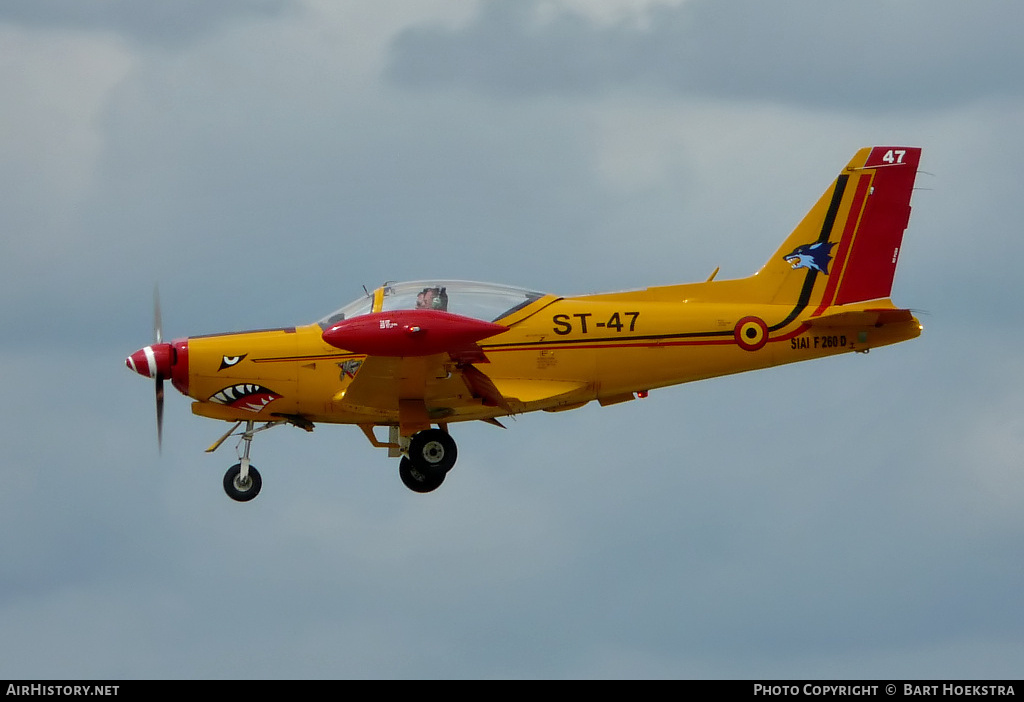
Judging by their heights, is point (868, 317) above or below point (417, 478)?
above

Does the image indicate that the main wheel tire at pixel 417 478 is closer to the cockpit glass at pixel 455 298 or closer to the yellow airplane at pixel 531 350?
the yellow airplane at pixel 531 350

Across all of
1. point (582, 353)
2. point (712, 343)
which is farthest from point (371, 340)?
Answer: point (712, 343)

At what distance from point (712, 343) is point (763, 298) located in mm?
1162

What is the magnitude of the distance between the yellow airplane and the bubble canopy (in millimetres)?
21

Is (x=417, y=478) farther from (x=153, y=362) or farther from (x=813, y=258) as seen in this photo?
(x=813, y=258)

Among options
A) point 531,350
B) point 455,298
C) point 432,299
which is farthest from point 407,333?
point 531,350

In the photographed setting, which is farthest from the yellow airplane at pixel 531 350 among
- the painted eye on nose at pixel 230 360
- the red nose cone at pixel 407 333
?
the red nose cone at pixel 407 333

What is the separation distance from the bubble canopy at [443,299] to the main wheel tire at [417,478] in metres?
2.44

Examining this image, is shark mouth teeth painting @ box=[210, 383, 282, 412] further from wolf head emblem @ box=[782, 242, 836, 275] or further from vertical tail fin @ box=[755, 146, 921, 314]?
wolf head emblem @ box=[782, 242, 836, 275]

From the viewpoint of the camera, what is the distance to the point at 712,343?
2666 centimetres

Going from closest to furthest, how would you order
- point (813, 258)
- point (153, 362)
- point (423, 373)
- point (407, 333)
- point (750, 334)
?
point (407, 333), point (423, 373), point (153, 362), point (750, 334), point (813, 258)

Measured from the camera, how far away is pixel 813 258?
2739 cm

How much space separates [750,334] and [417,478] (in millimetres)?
5327
